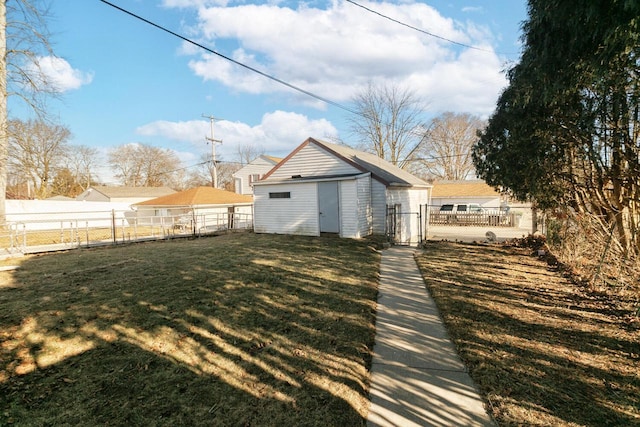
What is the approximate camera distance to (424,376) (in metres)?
3.22

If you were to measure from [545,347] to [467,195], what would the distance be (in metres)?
29.5

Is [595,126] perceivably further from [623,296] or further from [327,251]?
[327,251]

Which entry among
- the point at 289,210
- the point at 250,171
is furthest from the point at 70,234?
the point at 250,171

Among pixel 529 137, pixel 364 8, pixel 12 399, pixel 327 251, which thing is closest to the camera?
pixel 12 399

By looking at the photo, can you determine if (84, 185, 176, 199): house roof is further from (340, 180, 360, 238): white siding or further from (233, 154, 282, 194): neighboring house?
(340, 180, 360, 238): white siding

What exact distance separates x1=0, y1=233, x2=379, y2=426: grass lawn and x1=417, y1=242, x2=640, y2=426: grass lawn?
4.33 feet

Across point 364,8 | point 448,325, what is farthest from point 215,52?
point 448,325

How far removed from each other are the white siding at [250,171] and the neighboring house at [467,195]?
19531 millimetres

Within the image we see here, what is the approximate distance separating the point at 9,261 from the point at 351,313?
11316mm

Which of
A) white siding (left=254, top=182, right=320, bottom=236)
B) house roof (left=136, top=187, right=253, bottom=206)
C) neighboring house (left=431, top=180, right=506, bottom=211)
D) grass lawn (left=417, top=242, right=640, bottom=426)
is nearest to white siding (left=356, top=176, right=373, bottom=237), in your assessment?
white siding (left=254, top=182, right=320, bottom=236)

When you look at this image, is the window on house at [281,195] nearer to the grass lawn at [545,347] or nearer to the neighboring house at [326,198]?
the neighboring house at [326,198]

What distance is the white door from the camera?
1314 cm

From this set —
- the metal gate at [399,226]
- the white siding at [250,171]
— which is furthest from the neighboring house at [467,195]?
the white siding at [250,171]

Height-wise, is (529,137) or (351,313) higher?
(529,137)
